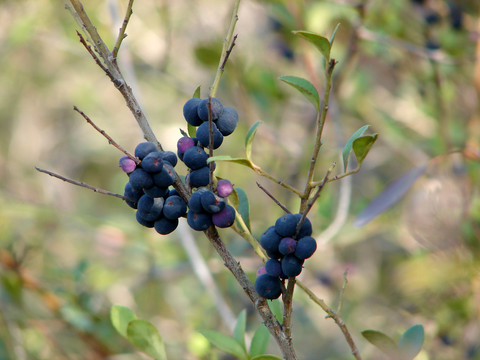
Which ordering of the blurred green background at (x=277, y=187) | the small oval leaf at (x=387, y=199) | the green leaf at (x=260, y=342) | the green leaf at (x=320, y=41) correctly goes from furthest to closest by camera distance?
the blurred green background at (x=277, y=187) → the small oval leaf at (x=387, y=199) → the green leaf at (x=260, y=342) → the green leaf at (x=320, y=41)

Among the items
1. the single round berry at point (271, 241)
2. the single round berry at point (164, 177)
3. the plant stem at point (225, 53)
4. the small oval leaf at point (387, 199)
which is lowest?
the single round berry at point (271, 241)

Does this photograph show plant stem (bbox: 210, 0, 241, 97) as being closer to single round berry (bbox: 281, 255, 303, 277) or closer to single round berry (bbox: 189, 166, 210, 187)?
single round berry (bbox: 189, 166, 210, 187)

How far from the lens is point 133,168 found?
645 millimetres

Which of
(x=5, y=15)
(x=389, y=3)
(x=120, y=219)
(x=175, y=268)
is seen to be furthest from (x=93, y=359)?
(x=5, y=15)

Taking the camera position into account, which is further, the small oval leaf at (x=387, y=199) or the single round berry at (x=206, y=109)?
the small oval leaf at (x=387, y=199)

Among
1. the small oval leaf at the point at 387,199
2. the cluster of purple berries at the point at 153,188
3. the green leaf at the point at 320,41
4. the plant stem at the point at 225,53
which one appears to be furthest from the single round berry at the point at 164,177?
the small oval leaf at the point at 387,199

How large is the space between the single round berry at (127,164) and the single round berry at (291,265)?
0.72 feet

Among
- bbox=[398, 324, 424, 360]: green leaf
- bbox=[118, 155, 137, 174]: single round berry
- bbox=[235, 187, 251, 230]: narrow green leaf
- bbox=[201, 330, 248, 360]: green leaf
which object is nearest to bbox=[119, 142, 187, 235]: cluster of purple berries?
bbox=[118, 155, 137, 174]: single round berry

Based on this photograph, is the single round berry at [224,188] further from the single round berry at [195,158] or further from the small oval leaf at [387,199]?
the small oval leaf at [387,199]

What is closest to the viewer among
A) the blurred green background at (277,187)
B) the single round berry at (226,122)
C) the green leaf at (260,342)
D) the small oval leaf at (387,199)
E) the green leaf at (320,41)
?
the green leaf at (320,41)

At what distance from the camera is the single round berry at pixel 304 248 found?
63 cm

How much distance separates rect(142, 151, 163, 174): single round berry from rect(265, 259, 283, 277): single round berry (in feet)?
0.59

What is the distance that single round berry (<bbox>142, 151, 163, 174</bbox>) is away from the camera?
24.5 inches

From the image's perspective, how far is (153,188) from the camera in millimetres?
643
